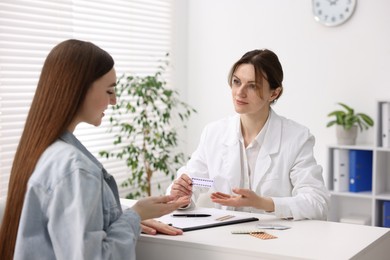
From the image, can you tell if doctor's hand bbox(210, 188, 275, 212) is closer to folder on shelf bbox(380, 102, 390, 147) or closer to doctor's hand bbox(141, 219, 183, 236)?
doctor's hand bbox(141, 219, 183, 236)

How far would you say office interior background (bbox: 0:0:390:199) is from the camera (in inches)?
199

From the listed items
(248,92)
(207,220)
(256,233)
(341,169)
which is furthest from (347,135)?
(256,233)

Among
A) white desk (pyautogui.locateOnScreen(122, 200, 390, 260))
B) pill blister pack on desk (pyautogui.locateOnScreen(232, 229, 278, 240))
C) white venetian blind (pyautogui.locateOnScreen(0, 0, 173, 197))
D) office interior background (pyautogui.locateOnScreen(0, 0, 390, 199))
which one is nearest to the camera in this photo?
white desk (pyautogui.locateOnScreen(122, 200, 390, 260))

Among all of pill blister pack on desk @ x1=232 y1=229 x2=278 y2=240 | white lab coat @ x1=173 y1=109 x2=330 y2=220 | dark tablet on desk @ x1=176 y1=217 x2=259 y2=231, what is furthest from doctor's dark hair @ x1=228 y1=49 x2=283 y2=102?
pill blister pack on desk @ x1=232 y1=229 x2=278 y2=240

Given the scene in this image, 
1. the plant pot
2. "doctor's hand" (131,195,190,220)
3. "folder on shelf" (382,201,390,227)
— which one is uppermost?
the plant pot

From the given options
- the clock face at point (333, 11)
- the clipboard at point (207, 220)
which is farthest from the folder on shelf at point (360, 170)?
the clipboard at point (207, 220)

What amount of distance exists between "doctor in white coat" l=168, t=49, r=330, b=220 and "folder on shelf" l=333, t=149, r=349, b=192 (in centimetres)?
182

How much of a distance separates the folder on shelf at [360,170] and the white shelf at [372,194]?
0.05 m

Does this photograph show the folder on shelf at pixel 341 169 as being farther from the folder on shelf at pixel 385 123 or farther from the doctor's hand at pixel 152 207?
the doctor's hand at pixel 152 207

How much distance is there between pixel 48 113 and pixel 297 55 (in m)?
3.65

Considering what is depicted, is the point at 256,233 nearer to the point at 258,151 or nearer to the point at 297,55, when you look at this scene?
the point at 258,151

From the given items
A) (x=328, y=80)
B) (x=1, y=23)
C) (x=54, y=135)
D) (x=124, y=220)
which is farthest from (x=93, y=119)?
(x=328, y=80)

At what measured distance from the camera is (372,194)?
192 inches

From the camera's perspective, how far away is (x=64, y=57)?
1.99 metres
